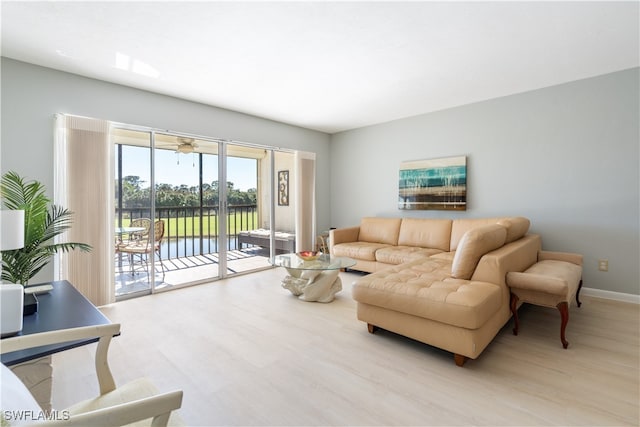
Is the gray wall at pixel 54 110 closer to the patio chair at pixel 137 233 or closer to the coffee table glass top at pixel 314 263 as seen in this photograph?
the patio chair at pixel 137 233

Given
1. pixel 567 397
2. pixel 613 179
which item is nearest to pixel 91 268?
pixel 567 397

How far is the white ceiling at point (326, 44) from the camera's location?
219cm

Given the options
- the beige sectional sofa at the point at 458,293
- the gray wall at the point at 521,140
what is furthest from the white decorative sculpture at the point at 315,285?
the gray wall at the point at 521,140

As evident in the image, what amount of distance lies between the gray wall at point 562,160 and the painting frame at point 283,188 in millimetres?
2255

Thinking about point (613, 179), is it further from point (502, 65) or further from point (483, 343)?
point (483, 343)

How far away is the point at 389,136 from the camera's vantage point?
5.29 m

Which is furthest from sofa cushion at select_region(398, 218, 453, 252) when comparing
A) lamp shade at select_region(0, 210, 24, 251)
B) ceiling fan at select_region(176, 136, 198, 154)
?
lamp shade at select_region(0, 210, 24, 251)

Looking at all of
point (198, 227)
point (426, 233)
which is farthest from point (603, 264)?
point (198, 227)

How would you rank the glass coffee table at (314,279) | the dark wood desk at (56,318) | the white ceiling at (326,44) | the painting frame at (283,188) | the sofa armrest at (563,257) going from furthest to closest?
1. the painting frame at (283,188)
2. the glass coffee table at (314,279)
3. the sofa armrest at (563,257)
4. the white ceiling at (326,44)
5. the dark wood desk at (56,318)

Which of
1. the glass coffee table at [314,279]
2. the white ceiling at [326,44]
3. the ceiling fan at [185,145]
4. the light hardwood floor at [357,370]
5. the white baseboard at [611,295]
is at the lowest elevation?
the light hardwood floor at [357,370]

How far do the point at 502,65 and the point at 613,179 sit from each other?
1845 mm

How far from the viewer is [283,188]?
5516mm

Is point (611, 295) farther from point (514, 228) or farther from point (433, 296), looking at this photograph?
point (433, 296)

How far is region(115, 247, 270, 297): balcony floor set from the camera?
3922mm
